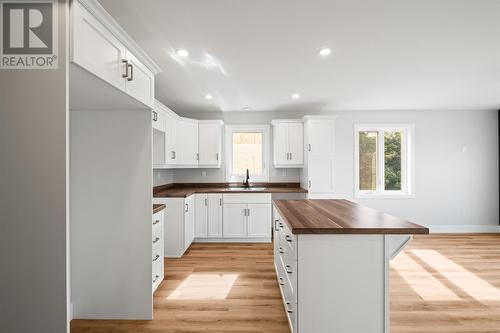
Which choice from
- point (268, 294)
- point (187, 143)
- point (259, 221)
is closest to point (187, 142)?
point (187, 143)

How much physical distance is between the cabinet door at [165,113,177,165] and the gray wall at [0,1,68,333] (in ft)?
8.47

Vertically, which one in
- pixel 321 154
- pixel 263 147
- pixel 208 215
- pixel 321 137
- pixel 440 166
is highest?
pixel 321 137

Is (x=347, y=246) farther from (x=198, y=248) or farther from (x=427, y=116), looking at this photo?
(x=427, y=116)

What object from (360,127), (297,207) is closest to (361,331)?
(297,207)

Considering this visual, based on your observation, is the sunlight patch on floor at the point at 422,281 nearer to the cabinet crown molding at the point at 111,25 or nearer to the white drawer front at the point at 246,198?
the white drawer front at the point at 246,198

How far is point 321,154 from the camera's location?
4.43 meters

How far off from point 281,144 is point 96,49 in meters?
3.64

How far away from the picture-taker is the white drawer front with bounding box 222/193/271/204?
4188 mm

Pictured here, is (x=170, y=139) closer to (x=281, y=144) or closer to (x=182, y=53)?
(x=182, y=53)

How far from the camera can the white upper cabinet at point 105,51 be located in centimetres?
121

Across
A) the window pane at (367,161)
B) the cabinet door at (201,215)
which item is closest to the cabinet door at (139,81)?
the cabinet door at (201,215)

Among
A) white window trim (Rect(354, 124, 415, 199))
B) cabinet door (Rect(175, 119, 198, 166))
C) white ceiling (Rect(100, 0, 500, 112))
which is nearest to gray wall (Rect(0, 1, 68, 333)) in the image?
white ceiling (Rect(100, 0, 500, 112))

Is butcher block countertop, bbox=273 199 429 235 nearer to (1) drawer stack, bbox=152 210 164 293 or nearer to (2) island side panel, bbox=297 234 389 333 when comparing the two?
(2) island side panel, bbox=297 234 389 333

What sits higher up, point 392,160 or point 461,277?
point 392,160
